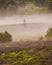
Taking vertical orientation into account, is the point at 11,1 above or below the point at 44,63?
above

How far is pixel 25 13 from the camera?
84.0 ft

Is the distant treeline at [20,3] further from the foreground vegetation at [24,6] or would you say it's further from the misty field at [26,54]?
the misty field at [26,54]

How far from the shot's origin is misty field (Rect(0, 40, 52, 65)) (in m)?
7.43

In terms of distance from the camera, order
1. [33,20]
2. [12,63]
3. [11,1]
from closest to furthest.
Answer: [12,63] → [33,20] → [11,1]

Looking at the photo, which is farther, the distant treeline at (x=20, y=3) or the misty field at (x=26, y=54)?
the distant treeline at (x=20, y=3)

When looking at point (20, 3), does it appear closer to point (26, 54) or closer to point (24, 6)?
point (24, 6)

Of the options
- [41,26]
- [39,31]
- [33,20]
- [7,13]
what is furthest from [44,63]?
[7,13]

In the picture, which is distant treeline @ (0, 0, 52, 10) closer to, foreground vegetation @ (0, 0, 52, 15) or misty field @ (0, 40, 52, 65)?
foreground vegetation @ (0, 0, 52, 15)

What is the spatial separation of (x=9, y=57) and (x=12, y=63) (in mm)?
343

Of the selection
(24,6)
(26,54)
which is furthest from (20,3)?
(26,54)

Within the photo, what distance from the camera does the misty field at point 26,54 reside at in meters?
7.43

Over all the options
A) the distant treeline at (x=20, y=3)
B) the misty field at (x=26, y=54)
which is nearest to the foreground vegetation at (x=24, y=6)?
the distant treeline at (x=20, y=3)

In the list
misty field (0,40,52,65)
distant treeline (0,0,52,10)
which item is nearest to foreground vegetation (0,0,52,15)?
distant treeline (0,0,52,10)

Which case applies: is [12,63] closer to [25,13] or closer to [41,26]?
[41,26]
